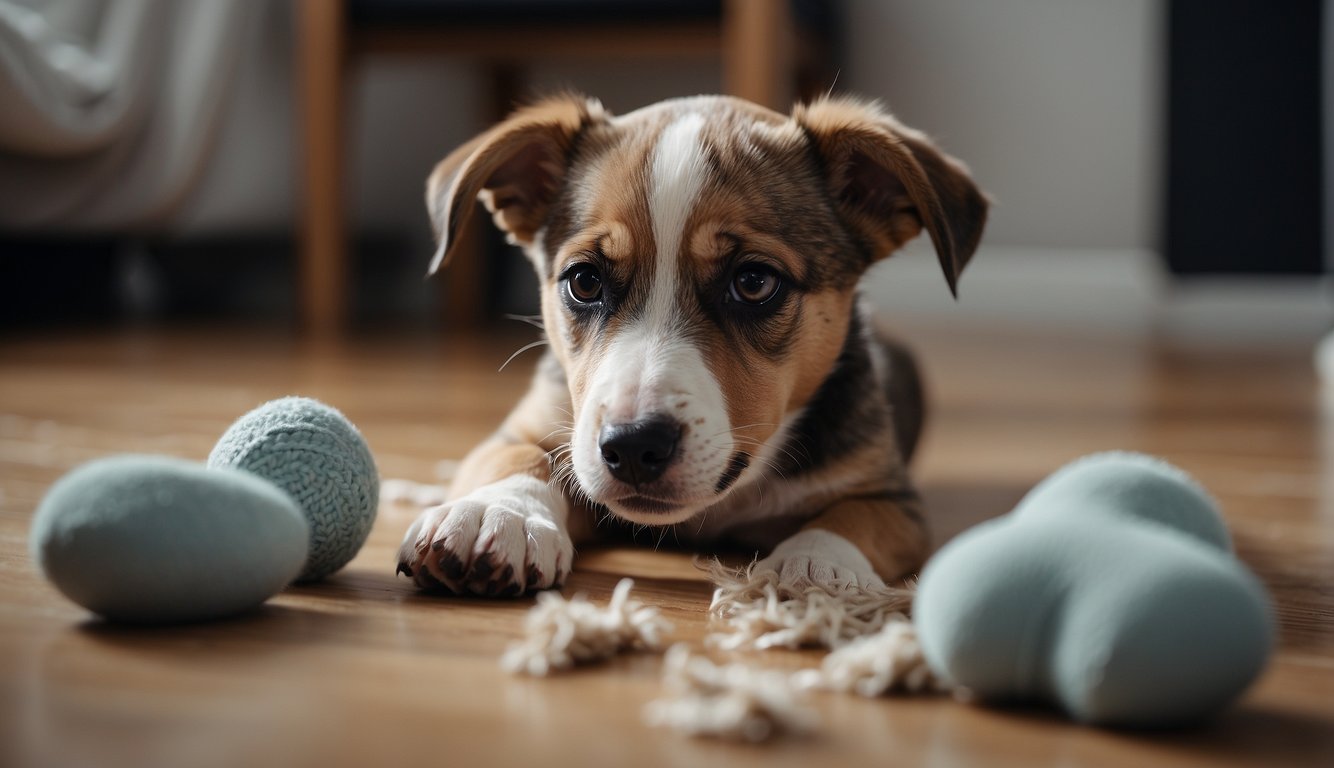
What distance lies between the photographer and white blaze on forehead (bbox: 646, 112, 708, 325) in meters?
1.94

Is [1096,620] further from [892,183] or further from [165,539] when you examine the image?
[892,183]

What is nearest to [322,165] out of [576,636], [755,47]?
[755,47]

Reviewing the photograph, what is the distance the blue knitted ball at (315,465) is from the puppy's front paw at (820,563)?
53 cm

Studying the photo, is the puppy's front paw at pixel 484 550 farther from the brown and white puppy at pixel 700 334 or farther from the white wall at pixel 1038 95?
the white wall at pixel 1038 95

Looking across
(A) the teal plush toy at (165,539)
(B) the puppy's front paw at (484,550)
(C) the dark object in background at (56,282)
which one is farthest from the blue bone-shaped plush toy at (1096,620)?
(C) the dark object in background at (56,282)

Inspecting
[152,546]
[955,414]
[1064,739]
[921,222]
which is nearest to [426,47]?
[955,414]

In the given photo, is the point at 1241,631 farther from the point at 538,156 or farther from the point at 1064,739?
the point at 538,156

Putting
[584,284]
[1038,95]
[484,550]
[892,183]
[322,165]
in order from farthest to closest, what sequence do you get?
[1038,95] < [322,165] < [892,183] < [584,284] < [484,550]

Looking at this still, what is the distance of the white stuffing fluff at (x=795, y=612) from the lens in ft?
4.91

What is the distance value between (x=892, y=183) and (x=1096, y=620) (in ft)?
3.87

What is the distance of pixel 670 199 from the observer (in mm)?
1977

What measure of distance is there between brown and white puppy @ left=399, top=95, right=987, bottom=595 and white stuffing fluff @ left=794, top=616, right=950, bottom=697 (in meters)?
0.36

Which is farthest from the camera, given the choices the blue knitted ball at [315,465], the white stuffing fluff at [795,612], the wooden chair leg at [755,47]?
the wooden chair leg at [755,47]

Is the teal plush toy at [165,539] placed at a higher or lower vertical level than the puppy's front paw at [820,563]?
higher
